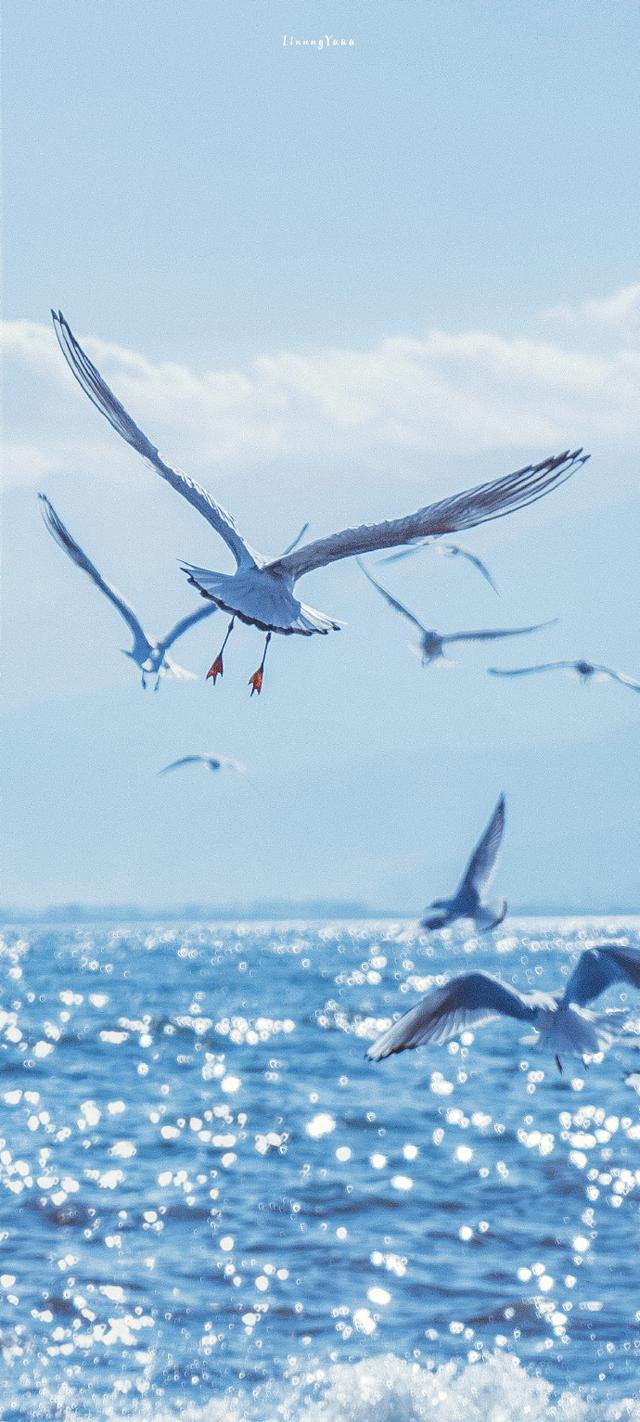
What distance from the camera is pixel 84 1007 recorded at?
35.3 meters

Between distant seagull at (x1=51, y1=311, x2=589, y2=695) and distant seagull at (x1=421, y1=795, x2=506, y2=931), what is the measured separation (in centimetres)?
372

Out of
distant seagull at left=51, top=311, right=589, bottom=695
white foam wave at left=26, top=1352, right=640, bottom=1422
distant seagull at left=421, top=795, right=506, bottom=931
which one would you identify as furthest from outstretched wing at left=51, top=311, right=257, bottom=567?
white foam wave at left=26, top=1352, right=640, bottom=1422

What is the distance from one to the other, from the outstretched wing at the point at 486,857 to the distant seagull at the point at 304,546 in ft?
13.4

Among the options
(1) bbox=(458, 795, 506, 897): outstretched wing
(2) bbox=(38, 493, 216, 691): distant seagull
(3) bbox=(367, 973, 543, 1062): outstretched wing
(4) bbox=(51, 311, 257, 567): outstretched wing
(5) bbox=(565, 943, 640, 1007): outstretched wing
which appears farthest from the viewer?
(2) bbox=(38, 493, 216, 691): distant seagull

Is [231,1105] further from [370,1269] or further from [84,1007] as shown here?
[84,1007]

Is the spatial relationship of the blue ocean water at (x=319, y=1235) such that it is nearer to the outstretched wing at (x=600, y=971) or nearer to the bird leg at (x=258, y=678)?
the outstretched wing at (x=600, y=971)

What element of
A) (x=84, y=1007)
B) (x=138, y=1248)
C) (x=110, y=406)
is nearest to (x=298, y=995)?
(x=84, y=1007)

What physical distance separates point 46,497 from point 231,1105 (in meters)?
11.4

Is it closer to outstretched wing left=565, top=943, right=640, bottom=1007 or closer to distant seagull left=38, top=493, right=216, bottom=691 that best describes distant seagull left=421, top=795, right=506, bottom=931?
outstretched wing left=565, top=943, right=640, bottom=1007

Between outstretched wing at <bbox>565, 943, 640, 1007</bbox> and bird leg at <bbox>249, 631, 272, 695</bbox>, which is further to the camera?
outstretched wing at <bbox>565, 943, 640, 1007</bbox>

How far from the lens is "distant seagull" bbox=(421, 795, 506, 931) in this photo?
1067cm

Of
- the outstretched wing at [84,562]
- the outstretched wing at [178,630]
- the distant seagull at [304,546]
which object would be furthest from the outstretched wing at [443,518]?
the outstretched wing at [178,630]

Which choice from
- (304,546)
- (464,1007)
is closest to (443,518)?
(304,546)

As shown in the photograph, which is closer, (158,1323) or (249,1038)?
(158,1323)
